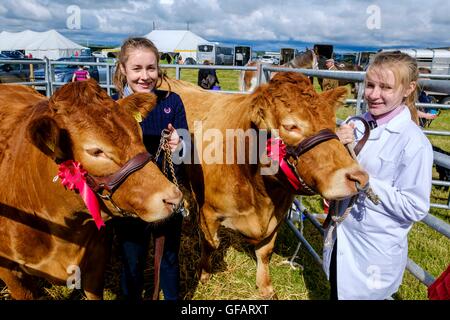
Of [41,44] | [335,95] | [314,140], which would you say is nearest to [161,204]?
[314,140]

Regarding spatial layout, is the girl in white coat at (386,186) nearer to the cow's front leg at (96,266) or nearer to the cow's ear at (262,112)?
the cow's ear at (262,112)

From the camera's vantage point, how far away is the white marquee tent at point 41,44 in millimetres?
26078

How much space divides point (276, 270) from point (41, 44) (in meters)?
29.5

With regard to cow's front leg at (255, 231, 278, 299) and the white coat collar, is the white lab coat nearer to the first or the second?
the white coat collar

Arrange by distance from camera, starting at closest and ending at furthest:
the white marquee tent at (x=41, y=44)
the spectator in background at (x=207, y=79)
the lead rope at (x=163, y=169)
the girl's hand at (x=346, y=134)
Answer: the girl's hand at (x=346, y=134) → the lead rope at (x=163, y=169) → the spectator in background at (x=207, y=79) → the white marquee tent at (x=41, y=44)

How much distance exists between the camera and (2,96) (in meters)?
3.21

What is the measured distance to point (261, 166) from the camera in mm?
2598

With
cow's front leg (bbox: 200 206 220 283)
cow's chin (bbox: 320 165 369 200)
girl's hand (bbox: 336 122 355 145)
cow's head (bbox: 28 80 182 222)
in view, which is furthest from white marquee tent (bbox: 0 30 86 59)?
cow's chin (bbox: 320 165 369 200)

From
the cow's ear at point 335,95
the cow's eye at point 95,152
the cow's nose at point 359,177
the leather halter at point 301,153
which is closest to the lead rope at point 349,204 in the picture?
the cow's nose at point 359,177

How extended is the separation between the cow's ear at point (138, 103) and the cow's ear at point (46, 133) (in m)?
0.40

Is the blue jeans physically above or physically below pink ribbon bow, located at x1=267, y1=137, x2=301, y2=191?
below

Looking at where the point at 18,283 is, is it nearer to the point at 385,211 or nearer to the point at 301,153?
the point at 301,153

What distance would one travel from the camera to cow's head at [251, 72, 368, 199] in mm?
1849

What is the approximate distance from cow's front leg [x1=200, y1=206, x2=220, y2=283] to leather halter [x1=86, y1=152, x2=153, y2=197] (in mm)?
1561
